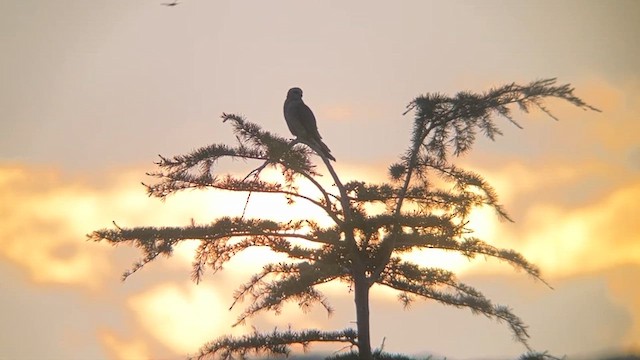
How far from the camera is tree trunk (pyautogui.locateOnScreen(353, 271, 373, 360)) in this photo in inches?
284

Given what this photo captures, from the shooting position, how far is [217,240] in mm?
7207

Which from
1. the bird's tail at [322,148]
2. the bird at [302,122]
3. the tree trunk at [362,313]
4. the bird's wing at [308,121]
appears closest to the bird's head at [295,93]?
the bird at [302,122]

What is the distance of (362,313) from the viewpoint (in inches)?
288

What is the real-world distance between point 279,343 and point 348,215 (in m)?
1.54

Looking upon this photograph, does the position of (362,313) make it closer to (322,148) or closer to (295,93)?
(322,148)

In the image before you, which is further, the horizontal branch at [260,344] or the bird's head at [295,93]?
the bird's head at [295,93]

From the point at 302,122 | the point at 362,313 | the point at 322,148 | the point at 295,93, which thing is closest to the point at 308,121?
the point at 302,122

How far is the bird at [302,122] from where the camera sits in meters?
7.91

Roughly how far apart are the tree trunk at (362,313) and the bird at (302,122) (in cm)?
146

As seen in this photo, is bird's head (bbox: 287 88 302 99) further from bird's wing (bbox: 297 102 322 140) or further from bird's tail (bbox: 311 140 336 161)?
bird's tail (bbox: 311 140 336 161)

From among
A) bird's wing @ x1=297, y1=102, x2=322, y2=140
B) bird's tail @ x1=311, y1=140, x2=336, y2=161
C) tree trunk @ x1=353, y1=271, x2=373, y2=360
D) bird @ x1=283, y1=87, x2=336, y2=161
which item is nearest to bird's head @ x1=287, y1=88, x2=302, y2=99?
bird @ x1=283, y1=87, x2=336, y2=161

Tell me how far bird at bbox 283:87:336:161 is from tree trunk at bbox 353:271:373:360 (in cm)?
146

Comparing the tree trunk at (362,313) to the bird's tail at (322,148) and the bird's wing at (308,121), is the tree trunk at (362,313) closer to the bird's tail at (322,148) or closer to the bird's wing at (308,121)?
the bird's tail at (322,148)

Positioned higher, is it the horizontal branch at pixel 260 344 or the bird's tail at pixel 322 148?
the bird's tail at pixel 322 148
